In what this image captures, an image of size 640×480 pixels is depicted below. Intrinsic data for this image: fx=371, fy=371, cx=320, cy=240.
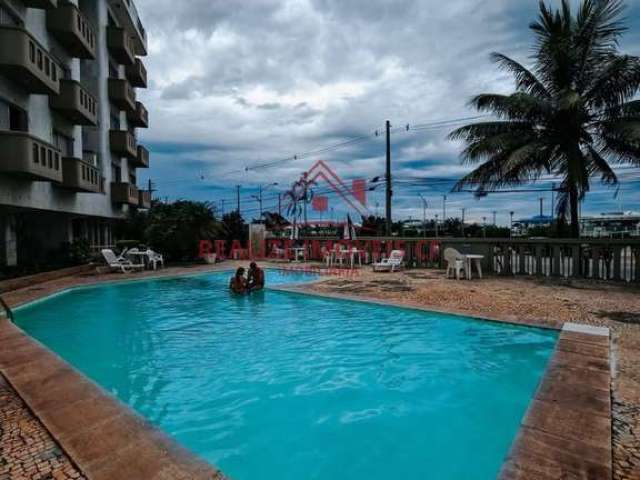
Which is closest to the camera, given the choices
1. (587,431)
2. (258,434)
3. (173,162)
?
(587,431)

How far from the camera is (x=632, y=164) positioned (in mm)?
13109

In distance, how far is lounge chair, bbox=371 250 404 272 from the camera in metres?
15.3

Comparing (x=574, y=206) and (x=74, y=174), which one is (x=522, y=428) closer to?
(x=574, y=206)

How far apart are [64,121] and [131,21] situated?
1166 centimetres

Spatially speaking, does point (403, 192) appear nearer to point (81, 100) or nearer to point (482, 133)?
point (482, 133)

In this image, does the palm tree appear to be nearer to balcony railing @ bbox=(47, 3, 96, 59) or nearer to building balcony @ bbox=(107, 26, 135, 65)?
balcony railing @ bbox=(47, 3, 96, 59)

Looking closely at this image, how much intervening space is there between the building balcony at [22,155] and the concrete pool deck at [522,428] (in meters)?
8.09

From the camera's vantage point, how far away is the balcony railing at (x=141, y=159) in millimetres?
24469

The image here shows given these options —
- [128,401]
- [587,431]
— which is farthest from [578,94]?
[128,401]

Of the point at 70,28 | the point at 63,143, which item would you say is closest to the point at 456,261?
the point at 63,143

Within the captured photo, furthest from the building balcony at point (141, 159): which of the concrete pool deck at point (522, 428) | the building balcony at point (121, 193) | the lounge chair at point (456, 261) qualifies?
the concrete pool deck at point (522, 428)

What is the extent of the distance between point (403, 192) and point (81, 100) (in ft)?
109

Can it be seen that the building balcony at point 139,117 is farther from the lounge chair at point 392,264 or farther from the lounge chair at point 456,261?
the lounge chair at point 456,261

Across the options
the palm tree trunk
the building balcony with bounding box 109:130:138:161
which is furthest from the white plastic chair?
the palm tree trunk
